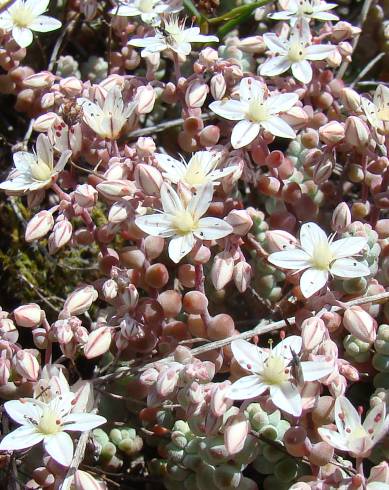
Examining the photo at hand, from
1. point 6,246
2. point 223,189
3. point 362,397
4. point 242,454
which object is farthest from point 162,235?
point 6,246

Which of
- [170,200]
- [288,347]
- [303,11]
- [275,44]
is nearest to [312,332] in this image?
[288,347]

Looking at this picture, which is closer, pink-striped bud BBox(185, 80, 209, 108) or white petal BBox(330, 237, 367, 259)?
white petal BBox(330, 237, 367, 259)

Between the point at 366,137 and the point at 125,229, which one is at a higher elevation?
the point at 366,137

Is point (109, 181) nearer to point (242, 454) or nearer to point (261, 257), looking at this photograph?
point (261, 257)

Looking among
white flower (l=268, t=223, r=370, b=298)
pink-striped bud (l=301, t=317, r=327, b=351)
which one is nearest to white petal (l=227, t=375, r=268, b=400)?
pink-striped bud (l=301, t=317, r=327, b=351)

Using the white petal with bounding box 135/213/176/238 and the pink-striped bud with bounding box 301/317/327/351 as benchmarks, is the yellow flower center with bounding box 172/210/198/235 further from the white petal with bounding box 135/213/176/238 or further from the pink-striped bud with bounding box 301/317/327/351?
the pink-striped bud with bounding box 301/317/327/351

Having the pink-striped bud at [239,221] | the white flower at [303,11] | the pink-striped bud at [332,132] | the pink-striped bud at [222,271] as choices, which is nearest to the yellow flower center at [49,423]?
the pink-striped bud at [222,271]
